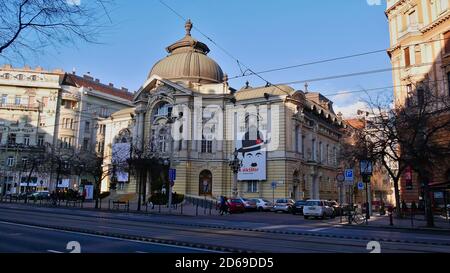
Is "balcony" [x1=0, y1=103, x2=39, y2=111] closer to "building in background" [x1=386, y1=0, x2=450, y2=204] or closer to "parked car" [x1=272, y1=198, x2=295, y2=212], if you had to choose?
"parked car" [x1=272, y1=198, x2=295, y2=212]

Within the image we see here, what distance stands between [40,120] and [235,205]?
179 ft

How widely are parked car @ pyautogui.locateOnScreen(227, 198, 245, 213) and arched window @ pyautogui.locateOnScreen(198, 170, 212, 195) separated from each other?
51.5ft

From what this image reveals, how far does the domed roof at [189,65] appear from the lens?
2301 inches

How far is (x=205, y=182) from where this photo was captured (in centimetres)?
5362

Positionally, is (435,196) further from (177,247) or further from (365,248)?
(177,247)

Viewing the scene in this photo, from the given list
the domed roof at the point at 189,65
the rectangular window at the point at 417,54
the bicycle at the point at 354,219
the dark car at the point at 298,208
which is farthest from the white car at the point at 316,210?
the domed roof at the point at 189,65

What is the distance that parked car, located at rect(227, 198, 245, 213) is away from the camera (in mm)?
36500

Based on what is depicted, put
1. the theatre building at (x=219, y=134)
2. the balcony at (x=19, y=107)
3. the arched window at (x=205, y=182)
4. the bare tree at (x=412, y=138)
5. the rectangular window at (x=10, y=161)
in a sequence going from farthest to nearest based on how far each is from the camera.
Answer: the balcony at (x=19, y=107) → the rectangular window at (x=10, y=161) → the arched window at (x=205, y=182) → the theatre building at (x=219, y=134) → the bare tree at (x=412, y=138)

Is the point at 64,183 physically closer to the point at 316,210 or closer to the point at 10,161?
the point at 10,161

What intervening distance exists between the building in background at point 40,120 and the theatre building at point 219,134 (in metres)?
20.9

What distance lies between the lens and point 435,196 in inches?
1310

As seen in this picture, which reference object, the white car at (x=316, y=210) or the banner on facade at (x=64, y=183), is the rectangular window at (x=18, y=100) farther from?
the white car at (x=316, y=210)

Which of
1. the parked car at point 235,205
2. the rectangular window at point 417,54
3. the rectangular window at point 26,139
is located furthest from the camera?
the rectangular window at point 26,139

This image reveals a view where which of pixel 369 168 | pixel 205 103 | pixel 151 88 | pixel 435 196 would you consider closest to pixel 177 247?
pixel 369 168
